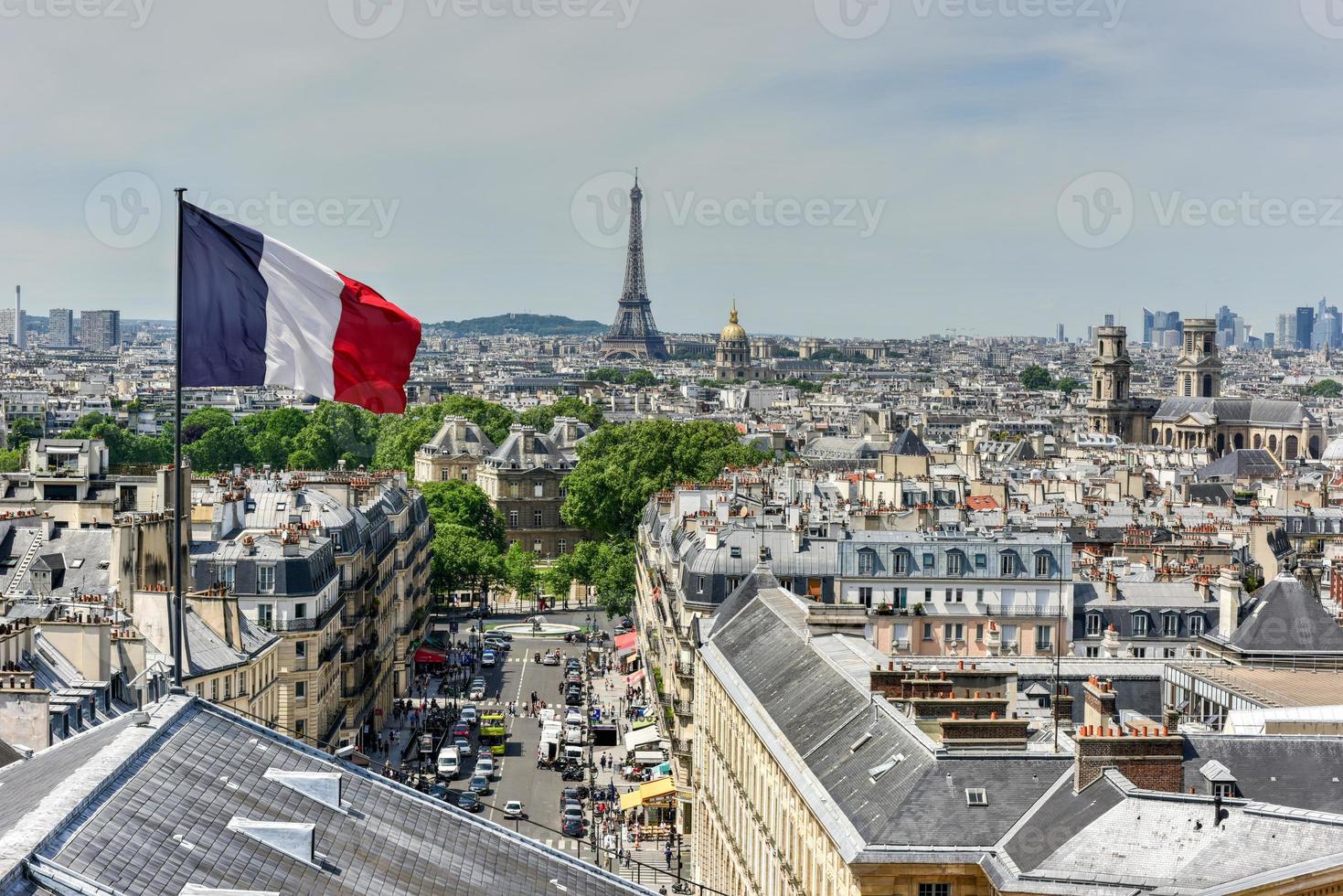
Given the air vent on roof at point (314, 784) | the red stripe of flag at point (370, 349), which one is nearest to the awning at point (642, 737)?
the red stripe of flag at point (370, 349)

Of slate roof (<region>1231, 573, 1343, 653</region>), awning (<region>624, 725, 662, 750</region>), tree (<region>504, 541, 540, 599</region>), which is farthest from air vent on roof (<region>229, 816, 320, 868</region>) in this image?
tree (<region>504, 541, 540, 599</region>)

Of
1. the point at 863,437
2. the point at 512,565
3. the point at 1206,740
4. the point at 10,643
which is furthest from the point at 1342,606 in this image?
the point at 863,437

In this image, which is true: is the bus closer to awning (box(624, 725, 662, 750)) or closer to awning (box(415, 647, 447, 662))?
awning (box(624, 725, 662, 750))

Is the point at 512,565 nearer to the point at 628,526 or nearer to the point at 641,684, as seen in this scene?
the point at 628,526

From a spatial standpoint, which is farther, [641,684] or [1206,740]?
[641,684]

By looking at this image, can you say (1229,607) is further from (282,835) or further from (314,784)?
(282,835)

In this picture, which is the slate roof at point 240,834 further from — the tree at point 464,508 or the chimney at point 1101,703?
the tree at point 464,508

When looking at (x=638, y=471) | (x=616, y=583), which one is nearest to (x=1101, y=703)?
(x=616, y=583)
